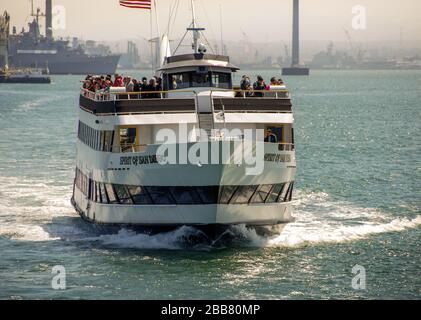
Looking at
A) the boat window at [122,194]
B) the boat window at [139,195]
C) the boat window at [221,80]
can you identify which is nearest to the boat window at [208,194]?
the boat window at [139,195]

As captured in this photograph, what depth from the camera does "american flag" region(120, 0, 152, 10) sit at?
5038cm

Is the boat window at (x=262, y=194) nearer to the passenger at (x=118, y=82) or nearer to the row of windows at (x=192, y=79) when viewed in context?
the row of windows at (x=192, y=79)

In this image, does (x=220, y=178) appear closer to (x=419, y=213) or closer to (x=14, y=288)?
(x=14, y=288)

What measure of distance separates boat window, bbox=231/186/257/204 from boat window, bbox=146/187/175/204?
2.18m

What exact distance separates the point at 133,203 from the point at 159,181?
1539 mm

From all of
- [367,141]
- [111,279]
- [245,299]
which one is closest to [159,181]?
[111,279]

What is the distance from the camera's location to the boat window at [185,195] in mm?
36500

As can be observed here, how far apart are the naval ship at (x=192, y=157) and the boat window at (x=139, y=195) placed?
17 millimetres

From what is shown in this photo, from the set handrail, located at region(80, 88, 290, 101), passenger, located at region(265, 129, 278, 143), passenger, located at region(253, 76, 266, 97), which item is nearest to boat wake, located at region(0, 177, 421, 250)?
passenger, located at region(265, 129, 278, 143)

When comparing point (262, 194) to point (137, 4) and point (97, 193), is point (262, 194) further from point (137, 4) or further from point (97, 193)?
point (137, 4)

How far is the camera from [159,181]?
1443 inches

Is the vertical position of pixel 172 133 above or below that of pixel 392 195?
above

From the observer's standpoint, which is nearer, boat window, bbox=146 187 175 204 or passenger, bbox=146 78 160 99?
boat window, bbox=146 187 175 204

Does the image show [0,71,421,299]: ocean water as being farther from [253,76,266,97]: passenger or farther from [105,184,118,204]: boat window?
[253,76,266,97]: passenger
